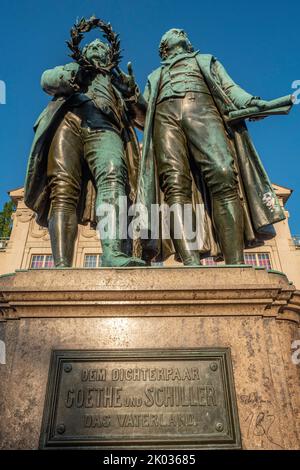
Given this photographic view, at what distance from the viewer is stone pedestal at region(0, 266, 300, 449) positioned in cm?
267

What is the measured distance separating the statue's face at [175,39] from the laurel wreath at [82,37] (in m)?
0.98

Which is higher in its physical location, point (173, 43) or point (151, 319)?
point (173, 43)

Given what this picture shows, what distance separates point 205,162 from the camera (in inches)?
168

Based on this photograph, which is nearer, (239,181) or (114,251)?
(114,251)

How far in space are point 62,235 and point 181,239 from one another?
3.74 feet

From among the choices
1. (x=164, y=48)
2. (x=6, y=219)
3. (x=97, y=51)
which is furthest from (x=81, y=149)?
(x=6, y=219)

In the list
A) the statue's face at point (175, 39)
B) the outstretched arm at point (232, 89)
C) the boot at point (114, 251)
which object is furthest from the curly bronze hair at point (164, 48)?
the boot at point (114, 251)

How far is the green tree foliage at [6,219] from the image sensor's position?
1170 inches

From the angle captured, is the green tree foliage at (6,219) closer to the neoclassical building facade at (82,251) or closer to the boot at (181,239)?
the neoclassical building facade at (82,251)

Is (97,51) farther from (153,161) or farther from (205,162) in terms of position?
(205,162)

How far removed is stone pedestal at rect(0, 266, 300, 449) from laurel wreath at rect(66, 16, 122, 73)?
2.61 m

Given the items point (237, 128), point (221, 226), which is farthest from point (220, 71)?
point (221, 226)

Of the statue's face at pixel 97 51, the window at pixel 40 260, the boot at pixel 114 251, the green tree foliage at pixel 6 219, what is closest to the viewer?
the boot at pixel 114 251
